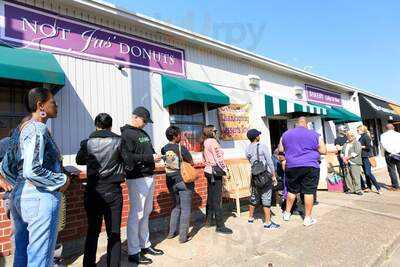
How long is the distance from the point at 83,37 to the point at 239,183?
4187 millimetres

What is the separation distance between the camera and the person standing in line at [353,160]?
8504mm

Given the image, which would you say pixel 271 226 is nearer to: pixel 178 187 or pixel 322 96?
pixel 178 187

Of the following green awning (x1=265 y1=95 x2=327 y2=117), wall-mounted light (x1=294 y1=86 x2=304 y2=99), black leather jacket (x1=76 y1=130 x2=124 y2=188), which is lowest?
black leather jacket (x1=76 y1=130 x2=124 y2=188)

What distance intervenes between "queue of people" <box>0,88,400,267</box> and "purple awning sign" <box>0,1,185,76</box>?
190 cm

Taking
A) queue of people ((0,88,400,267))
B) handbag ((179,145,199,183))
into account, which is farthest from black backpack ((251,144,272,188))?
handbag ((179,145,199,183))

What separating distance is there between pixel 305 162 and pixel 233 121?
2972 millimetres

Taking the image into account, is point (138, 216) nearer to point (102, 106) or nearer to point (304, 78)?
point (102, 106)

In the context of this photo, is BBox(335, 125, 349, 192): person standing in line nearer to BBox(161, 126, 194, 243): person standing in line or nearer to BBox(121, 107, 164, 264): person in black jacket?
BBox(161, 126, 194, 243): person standing in line

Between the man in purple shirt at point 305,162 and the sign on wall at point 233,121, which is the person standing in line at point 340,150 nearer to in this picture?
the sign on wall at point 233,121

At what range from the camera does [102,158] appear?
3.60 meters

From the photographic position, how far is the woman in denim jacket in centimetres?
247

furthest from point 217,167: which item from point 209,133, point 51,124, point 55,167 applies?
point 55,167

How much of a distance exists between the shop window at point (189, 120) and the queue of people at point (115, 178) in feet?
4.75

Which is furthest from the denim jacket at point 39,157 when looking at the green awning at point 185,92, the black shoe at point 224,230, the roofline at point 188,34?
the green awning at point 185,92
